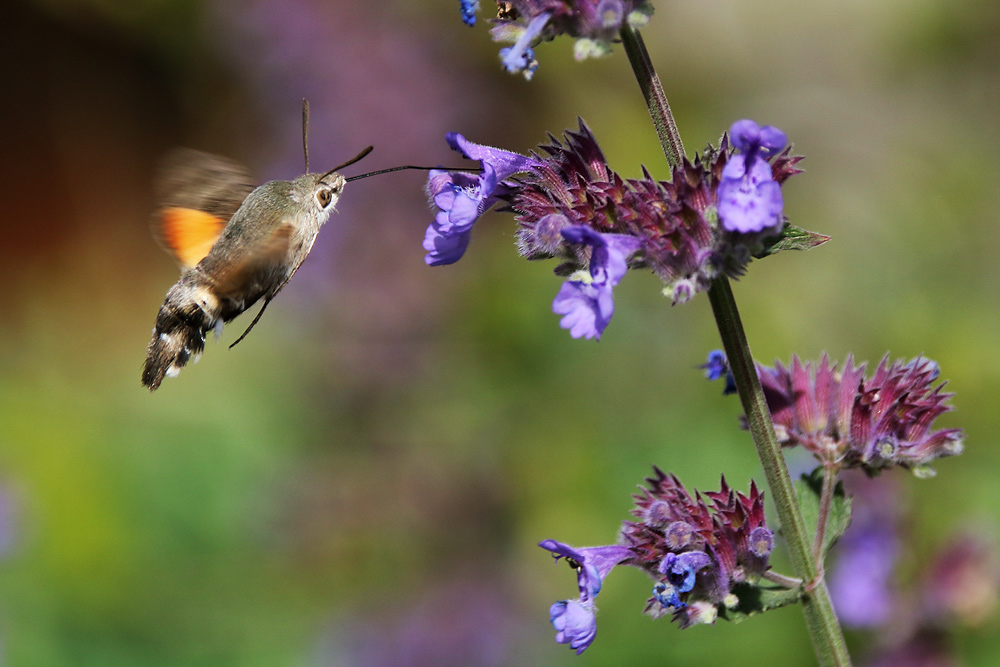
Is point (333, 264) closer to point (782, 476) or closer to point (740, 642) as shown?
point (740, 642)

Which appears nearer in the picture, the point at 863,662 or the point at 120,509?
the point at 863,662

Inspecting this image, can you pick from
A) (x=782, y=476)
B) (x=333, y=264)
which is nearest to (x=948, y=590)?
(x=782, y=476)

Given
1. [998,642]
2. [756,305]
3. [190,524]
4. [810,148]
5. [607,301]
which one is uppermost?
[810,148]

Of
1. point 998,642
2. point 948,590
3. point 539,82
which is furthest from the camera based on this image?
point 539,82

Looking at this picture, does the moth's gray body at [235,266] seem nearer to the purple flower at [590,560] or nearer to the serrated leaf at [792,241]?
the purple flower at [590,560]

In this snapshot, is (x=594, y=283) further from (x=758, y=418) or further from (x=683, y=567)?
(x=683, y=567)

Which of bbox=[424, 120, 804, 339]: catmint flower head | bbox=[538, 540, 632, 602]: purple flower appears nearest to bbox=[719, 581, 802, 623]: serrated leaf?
bbox=[538, 540, 632, 602]: purple flower
